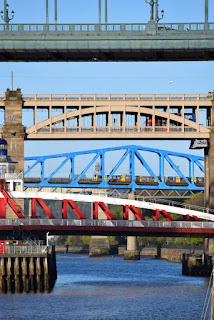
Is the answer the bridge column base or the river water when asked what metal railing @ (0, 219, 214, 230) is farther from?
the bridge column base

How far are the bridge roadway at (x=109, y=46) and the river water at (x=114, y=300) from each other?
50368 mm

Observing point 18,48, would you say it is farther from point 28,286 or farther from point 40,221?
point 40,221

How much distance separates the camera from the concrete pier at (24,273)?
107312 millimetres

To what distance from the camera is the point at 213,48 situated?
37.5 metres

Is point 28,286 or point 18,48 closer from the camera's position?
point 18,48

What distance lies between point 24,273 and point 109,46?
72655 millimetres

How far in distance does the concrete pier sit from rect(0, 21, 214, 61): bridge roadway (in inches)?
2793

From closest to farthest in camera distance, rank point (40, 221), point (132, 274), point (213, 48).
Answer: point (213, 48), point (40, 221), point (132, 274)

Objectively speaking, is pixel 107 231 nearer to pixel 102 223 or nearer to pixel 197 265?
pixel 102 223

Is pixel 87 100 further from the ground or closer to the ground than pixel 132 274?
further from the ground

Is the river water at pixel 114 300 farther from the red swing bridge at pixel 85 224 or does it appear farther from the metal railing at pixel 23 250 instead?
the red swing bridge at pixel 85 224

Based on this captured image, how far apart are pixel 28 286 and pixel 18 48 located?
7273 centimetres

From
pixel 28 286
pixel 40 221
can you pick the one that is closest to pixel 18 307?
pixel 28 286

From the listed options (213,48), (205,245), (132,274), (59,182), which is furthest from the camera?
(59,182)
